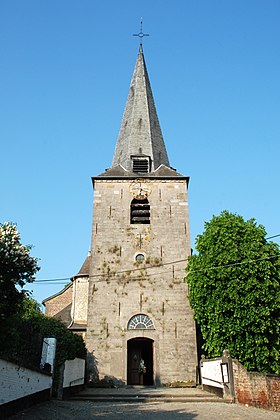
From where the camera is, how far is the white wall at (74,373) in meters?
12.2

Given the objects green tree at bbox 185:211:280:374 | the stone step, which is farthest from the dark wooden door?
the stone step

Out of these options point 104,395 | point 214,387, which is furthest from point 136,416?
point 214,387

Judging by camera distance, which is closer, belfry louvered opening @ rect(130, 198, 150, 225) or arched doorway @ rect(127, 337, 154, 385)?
arched doorway @ rect(127, 337, 154, 385)

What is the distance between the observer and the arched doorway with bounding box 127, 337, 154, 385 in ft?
58.5

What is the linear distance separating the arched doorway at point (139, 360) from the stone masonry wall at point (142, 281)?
1137 mm

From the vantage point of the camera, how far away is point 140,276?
18516mm

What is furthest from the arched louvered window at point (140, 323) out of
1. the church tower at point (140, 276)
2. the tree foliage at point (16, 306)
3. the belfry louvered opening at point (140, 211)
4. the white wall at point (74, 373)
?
the tree foliage at point (16, 306)

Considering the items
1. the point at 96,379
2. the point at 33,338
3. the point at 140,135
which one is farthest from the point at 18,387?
the point at 140,135

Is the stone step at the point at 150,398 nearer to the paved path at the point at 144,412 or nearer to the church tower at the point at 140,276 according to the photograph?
the paved path at the point at 144,412

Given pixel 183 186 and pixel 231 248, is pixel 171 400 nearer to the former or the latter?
pixel 231 248

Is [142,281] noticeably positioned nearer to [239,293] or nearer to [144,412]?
[239,293]

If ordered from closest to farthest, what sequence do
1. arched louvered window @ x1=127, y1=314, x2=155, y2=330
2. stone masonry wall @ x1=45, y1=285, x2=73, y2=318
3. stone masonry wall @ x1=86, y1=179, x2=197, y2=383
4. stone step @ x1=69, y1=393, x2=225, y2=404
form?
1. stone step @ x1=69, y1=393, x2=225, y2=404
2. stone masonry wall @ x1=86, y1=179, x2=197, y2=383
3. arched louvered window @ x1=127, y1=314, x2=155, y2=330
4. stone masonry wall @ x1=45, y1=285, x2=73, y2=318

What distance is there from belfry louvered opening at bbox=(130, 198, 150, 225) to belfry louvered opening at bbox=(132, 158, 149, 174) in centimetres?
217

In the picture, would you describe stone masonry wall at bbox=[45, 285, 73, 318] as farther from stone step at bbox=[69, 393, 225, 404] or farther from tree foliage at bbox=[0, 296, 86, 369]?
stone step at bbox=[69, 393, 225, 404]
